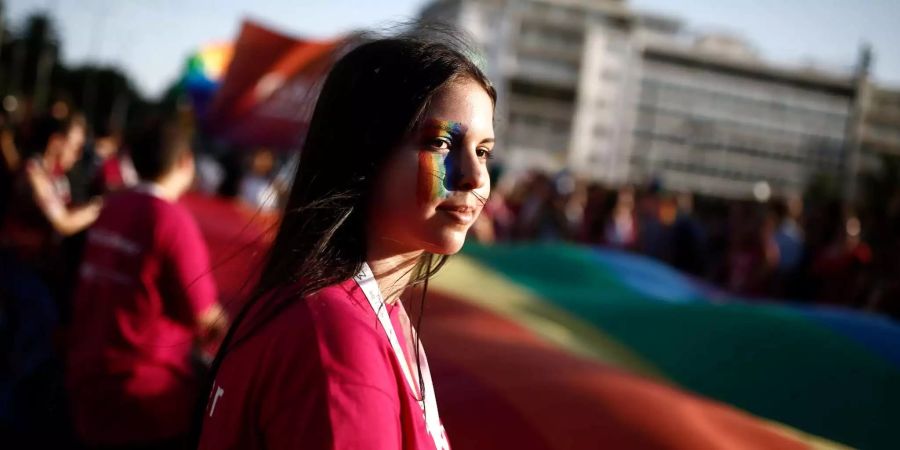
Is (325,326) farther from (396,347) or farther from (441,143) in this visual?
(441,143)

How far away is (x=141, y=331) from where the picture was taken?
3.03 m

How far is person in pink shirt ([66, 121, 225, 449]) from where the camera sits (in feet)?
9.82

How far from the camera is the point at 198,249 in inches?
122


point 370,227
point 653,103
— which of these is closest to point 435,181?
point 370,227

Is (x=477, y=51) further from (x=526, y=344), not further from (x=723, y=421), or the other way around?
(x=526, y=344)

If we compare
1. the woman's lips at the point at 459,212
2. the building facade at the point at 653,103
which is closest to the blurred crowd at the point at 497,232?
the woman's lips at the point at 459,212

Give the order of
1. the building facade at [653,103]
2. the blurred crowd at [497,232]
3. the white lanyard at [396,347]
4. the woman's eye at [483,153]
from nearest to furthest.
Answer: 1. the white lanyard at [396,347]
2. the woman's eye at [483,153]
3. the blurred crowd at [497,232]
4. the building facade at [653,103]

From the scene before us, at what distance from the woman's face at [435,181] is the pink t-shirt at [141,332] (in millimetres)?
1616

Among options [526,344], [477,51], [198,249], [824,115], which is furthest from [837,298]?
[824,115]

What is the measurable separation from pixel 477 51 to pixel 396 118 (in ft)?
1.01

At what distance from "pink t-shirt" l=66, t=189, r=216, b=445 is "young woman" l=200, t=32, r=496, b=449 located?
156cm

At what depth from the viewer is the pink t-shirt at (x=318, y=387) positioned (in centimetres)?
123

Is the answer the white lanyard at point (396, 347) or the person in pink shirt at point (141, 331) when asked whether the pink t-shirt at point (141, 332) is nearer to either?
the person in pink shirt at point (141, 331)

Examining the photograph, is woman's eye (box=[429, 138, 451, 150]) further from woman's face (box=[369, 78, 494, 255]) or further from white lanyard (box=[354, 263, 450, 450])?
white lanyard (box=[354, 263, 450, 450])
